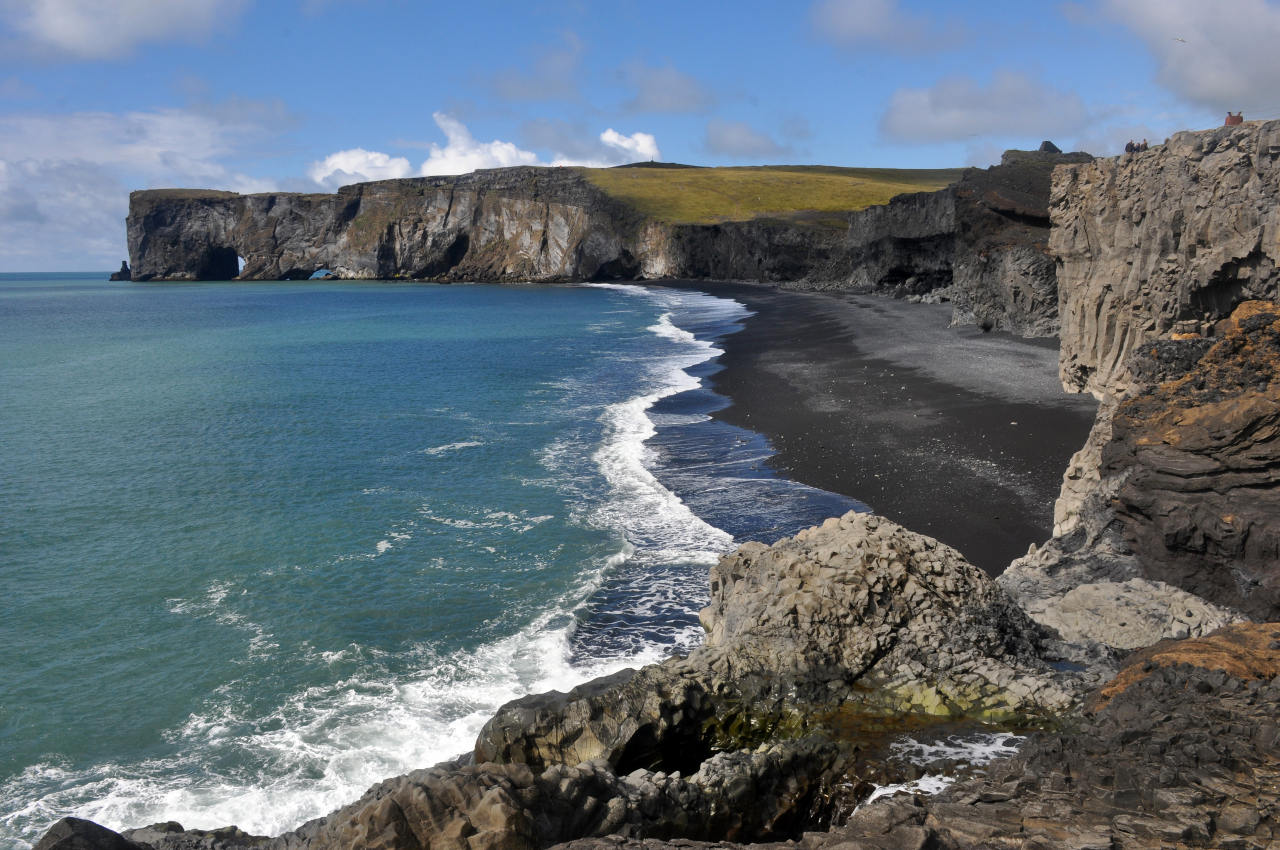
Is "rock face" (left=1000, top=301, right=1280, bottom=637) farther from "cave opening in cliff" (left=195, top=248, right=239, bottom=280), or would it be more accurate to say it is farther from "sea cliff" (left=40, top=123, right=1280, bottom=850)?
"cave opening in cliff" (left=195, top=248, right=239, bottom=280)

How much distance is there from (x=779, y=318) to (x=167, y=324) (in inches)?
2397

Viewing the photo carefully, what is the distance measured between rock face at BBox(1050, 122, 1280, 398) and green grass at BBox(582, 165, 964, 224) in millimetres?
95387

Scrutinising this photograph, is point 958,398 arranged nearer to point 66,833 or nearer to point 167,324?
point 66,833

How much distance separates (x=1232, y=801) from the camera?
6.68 metres

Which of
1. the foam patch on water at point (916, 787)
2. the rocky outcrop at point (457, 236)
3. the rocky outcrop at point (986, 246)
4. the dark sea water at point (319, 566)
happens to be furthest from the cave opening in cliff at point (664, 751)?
the rocky outcrop at point (457, 236)

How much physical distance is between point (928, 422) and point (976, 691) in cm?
1940

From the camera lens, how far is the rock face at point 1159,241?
2009 cm

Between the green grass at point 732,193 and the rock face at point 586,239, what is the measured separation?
5254 millimetres

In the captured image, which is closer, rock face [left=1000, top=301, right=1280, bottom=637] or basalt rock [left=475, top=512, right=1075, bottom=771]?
basalt rock [left=475, top=512, right=1075, bottom=771]

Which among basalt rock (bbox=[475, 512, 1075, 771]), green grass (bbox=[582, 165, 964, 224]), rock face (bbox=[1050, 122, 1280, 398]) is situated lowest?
basalt rock (bbox=[475, 512, 1075, 771])

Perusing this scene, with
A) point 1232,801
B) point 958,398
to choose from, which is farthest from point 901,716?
point 958,398

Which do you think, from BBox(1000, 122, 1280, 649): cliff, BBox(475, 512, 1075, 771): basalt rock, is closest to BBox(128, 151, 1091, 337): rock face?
BBox(1000, 122, 1280, 649): cliff

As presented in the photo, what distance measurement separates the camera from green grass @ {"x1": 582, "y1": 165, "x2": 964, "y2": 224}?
137625mm

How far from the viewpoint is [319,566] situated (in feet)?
68.4
